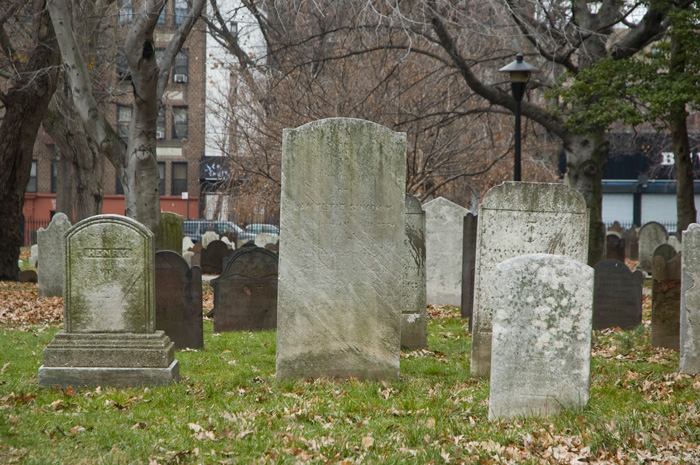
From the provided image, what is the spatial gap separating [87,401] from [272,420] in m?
1.71

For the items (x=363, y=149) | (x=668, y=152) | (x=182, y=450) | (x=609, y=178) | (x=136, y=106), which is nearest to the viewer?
(x=182, y=450)

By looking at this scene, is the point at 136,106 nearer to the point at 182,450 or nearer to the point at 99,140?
the point at 99,140

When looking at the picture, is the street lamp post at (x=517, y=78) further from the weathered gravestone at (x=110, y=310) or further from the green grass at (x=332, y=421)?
the weathered gravestone at (x=110, y=310)

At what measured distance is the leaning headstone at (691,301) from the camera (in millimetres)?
7086

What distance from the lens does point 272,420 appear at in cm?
545

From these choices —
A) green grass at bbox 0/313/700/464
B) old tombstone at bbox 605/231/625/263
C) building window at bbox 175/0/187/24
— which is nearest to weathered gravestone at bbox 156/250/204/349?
green grass at bbox 0/313/700/464

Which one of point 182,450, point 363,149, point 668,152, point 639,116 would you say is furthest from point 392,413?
point 668,152

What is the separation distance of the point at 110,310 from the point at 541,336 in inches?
151

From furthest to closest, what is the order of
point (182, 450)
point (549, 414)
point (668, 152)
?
point (668, 152) → point (549, 414) → point (182, 450)

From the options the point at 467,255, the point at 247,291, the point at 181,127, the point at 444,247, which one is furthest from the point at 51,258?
the point at 181,127

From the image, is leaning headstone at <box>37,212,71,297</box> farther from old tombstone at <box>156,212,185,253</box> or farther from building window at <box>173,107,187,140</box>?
building window at <box>173,107,187,140</box>

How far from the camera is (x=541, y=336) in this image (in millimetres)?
5305

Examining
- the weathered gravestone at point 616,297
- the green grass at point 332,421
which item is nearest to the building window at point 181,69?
the weathered gravestone at point 616,297

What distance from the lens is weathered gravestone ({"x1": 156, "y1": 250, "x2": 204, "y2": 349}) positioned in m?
8.92
